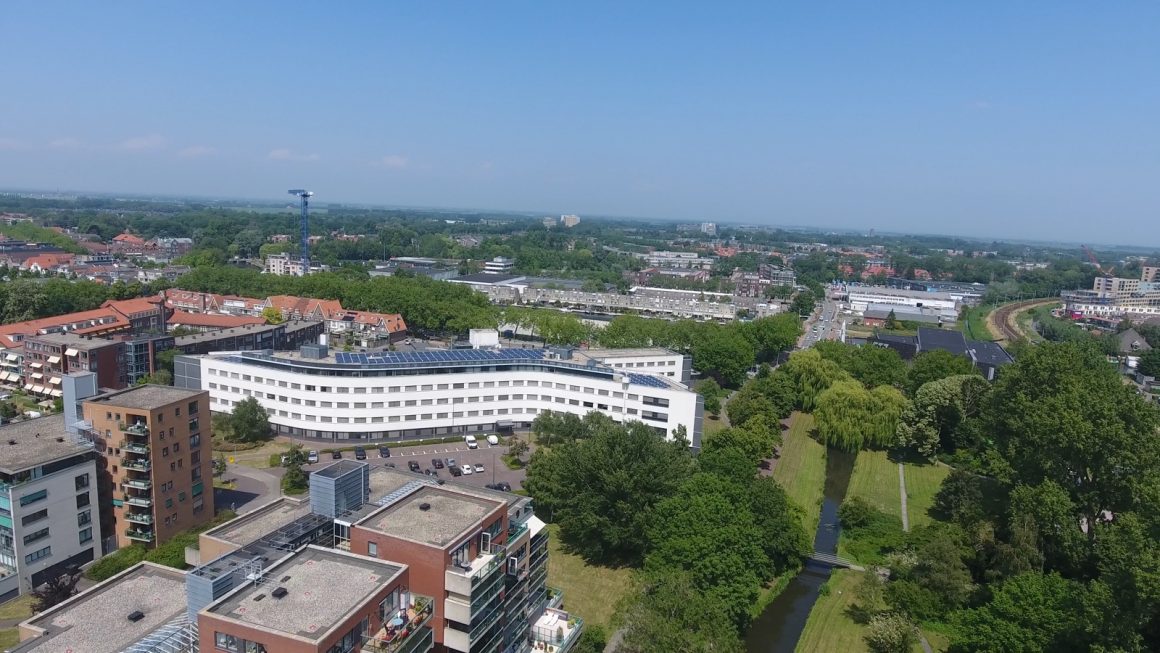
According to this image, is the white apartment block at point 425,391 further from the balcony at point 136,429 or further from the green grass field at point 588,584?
the balcony at point 136,429

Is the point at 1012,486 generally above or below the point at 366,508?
below

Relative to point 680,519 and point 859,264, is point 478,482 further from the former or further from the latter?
point 859,264

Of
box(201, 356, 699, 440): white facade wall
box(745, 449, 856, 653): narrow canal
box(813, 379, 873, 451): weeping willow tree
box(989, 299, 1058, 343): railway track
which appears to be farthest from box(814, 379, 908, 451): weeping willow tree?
box(989, 299, 1058, 343): railway track

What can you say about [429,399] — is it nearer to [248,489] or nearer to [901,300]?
[248,489]

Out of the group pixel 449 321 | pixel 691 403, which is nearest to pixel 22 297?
pixel 449 321

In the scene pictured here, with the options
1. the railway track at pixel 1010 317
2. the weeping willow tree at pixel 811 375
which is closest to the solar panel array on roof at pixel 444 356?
the weeping willow tree at pixel 811 375
